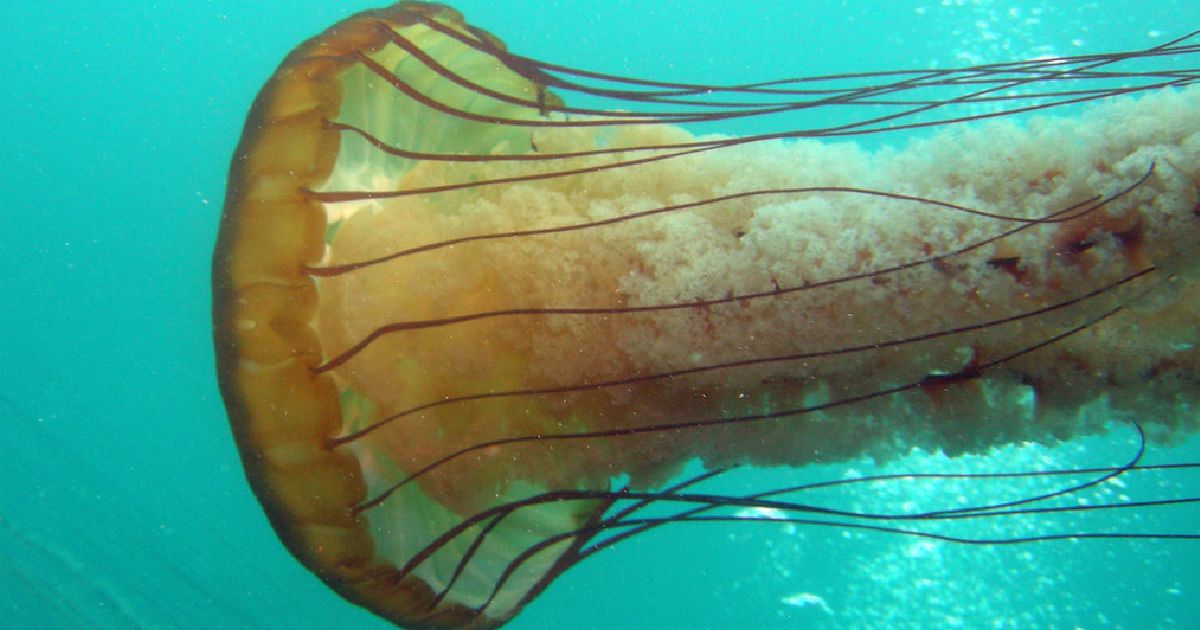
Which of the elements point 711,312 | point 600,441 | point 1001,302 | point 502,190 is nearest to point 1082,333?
point 1001,302

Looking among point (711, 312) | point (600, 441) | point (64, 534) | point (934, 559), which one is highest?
point (711, 312)

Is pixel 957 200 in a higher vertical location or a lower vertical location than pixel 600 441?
higher

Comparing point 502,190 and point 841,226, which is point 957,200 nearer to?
point 841,226

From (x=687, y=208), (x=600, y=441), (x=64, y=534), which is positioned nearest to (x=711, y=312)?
(x=687, y=208)

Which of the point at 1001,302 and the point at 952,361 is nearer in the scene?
the point at 1001,302

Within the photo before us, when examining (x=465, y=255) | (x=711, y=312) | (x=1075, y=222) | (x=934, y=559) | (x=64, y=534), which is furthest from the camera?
(x=934, y=559)

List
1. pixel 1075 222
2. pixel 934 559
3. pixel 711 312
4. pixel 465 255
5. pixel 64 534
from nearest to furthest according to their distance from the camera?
pixel 1075 222, pixel 711 312, pixel 465 255, pixel 64 534, pixel 934 559

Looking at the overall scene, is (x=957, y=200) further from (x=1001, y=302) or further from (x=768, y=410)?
(x=768, y=410)
